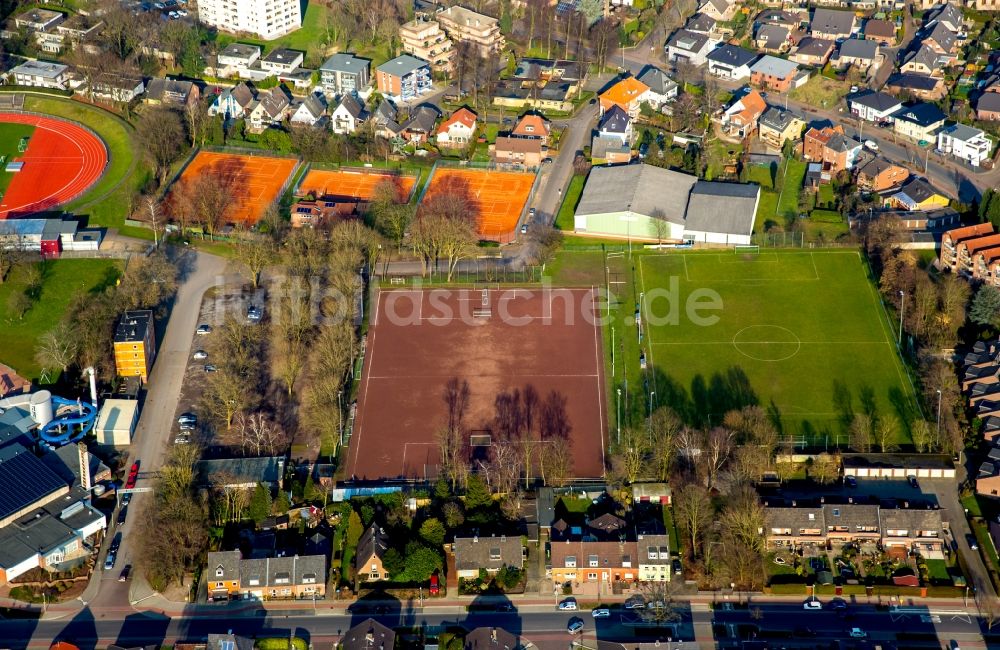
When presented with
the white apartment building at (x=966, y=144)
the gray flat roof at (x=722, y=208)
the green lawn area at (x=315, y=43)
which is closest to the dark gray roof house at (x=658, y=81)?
the gray flat roof at (x=722, y=208)

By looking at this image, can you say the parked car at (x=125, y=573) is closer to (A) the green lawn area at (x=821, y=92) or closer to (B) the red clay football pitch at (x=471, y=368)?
(B) the red clay football pitch at (x=471, y=368)

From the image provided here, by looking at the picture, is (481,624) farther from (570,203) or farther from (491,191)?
(491,191)

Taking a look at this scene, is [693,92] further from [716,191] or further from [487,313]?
[487,313]

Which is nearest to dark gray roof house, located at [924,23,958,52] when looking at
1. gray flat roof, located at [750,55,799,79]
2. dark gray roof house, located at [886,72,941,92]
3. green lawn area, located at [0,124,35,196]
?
dark gray roof house, located at [886,72,941,92]

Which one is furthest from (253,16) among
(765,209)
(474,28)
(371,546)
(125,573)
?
(371,546)

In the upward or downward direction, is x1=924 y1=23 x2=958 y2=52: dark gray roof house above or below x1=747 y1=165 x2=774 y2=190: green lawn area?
above

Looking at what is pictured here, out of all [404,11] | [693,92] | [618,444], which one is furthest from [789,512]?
[404,11]

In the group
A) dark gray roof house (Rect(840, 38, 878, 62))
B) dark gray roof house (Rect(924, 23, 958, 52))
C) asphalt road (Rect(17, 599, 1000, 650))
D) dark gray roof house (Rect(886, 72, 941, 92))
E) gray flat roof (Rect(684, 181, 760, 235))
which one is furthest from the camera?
dark gray roof house (Rect(924, 23, 958, 52))

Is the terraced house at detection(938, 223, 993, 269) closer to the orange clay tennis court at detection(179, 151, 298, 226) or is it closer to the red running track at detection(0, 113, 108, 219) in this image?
the orange clay tennis court at detection(179, 151, 298, 226)
